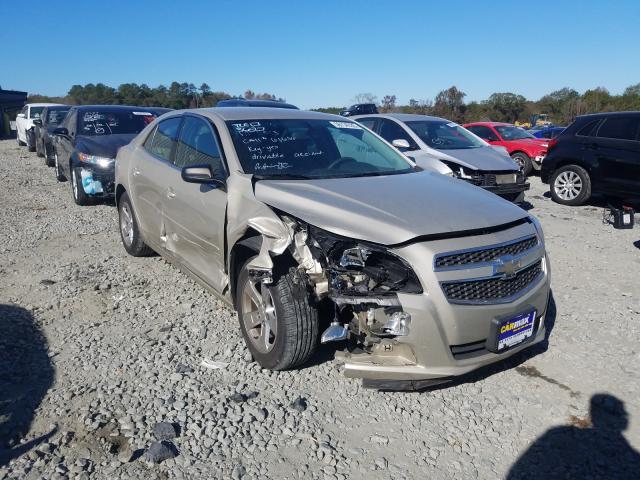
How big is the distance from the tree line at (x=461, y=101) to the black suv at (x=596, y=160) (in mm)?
25191

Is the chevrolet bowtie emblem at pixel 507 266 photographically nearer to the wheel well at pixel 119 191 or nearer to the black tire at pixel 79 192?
the wheel well at pixel 119 191

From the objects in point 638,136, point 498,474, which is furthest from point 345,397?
point 638,136

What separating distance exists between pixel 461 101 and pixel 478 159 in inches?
1419

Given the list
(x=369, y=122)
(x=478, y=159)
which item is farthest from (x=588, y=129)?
(x=369, y=122)

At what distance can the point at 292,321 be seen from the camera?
322 centimetres

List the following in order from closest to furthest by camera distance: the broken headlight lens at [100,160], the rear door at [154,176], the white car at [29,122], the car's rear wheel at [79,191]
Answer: the rear door at [154,176] < the broken headlight lens at [100,160] < the car's rear wheel at [79,191] < the white car at [29,122]

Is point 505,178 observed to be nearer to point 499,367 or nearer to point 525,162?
point 499,367

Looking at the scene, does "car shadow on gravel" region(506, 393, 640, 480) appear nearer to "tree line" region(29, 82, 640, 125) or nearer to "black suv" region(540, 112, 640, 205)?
"black suv" region(540, 112, 640, 205)

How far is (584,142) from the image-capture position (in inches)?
376

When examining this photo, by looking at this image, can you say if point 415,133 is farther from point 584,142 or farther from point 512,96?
point 512,96

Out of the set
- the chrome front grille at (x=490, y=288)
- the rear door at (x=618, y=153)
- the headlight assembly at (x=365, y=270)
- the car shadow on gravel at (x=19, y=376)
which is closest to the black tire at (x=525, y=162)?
the rear door at (x=618, y=153)

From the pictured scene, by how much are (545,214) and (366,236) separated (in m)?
7.04

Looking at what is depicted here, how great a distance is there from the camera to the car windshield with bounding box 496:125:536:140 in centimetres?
1491

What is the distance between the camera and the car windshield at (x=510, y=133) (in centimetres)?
1491
